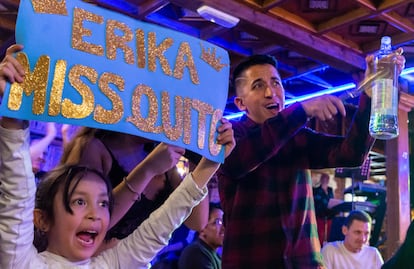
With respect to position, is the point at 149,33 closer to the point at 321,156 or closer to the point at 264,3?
the point at 321,156

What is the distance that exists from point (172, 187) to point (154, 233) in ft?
1.40

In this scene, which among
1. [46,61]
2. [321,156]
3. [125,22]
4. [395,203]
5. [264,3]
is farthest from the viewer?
[395,203]

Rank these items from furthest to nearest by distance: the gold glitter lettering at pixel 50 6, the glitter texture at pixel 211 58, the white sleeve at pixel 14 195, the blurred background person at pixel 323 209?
the blurred background person at pixel 323 209 → the glitter texture at pixel 211 58 → the gold glitter lettering at pixel 50 6 → the white sleeve at pixel 14 195

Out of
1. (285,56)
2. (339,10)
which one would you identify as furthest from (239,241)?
(285,56)

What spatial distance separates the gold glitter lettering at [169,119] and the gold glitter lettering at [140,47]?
93 millimetres

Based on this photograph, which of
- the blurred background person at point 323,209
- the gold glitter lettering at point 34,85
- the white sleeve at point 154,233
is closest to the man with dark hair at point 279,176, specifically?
the white sleeve at point 154,233

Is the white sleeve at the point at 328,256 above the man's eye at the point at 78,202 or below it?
below

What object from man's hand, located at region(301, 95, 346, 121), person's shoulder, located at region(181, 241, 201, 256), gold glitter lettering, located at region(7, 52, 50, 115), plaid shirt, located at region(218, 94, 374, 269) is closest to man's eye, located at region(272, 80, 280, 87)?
plaid shirt, located at region(218, 94, 374, 269)

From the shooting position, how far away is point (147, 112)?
129cm

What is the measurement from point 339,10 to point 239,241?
11.8 feet

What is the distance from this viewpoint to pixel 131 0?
466 centimetres

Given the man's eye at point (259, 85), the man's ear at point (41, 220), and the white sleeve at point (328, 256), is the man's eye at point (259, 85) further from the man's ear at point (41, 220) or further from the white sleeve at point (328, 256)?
the white sleeve at point (328, 256)

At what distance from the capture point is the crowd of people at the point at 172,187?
3.64ft

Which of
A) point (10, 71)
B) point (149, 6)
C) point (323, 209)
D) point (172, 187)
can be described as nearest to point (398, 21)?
point (149, 6)
